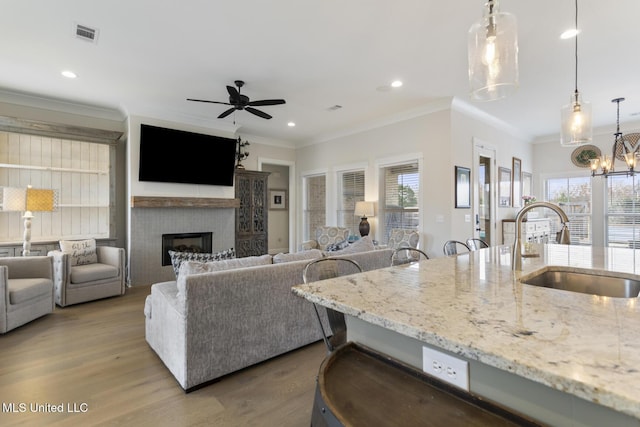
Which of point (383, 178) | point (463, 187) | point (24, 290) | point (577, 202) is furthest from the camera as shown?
point (577, 202)

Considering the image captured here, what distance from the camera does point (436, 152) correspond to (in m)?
4.94

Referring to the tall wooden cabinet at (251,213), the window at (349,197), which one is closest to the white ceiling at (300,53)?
the window at (349,197)

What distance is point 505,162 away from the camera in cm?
627

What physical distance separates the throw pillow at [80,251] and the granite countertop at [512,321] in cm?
455

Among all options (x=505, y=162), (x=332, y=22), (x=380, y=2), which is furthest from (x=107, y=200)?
(x=505, y=162)

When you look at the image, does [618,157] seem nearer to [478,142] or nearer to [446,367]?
[478,142]

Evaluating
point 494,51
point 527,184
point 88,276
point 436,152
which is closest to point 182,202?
point 88,276

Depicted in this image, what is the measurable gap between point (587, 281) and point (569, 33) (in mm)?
2619

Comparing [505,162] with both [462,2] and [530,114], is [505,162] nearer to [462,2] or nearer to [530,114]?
[530,114]

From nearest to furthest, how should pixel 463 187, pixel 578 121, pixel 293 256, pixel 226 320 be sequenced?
pixel 226 320 < pixel 578 121 < pixel 293 256 < pixel 463 187

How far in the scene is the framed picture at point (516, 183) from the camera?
6.52 m

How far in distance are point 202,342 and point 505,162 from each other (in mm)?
6412

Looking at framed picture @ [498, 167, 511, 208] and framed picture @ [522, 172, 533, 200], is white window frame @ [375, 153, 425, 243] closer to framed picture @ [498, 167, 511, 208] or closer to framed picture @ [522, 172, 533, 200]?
framed picture @ [498, 167, 511, 208]

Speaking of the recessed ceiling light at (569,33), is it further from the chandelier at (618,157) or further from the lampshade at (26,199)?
the lampshade at (26,199)
